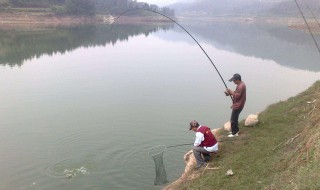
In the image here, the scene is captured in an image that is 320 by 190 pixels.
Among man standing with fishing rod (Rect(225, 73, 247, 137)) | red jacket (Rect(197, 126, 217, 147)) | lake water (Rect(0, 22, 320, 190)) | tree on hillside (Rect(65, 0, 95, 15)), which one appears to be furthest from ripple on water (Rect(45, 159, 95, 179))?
tree on hillside (Rect(65, 0, 95, 15))

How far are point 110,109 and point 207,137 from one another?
9.50 meters

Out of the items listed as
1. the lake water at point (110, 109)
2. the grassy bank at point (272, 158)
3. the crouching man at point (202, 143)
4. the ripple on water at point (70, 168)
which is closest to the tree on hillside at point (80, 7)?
the lake water at point (110, 109)

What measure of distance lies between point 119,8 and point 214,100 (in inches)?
4616

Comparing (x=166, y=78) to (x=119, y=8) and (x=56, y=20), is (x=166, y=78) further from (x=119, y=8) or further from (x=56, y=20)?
(x=119, y=8)

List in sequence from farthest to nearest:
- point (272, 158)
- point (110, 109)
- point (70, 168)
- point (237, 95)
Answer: point (110, 109) < point (70, 168) < point (237, 95) < point (272, 158)

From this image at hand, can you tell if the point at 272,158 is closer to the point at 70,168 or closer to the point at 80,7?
the point at 70,168

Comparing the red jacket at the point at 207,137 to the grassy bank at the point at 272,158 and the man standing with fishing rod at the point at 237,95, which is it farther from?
the man standing with fishing rod at the point at 237,95

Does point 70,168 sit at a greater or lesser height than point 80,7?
lesser

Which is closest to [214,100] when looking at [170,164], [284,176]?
[170,164]

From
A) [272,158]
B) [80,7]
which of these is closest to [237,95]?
[272,158]

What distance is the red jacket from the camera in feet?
27.3

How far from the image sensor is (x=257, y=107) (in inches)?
686

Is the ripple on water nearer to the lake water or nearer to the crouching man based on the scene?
the lake water

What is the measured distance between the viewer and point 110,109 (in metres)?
17.2
